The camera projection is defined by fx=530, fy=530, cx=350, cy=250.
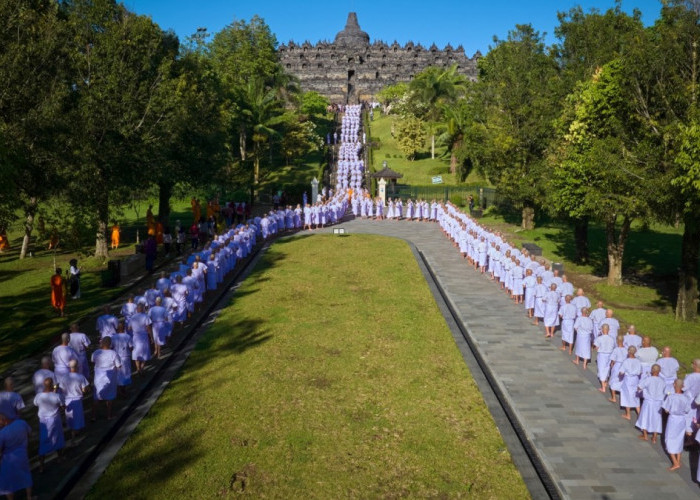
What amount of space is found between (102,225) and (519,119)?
2203 cm

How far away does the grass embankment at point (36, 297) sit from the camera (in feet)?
46.0

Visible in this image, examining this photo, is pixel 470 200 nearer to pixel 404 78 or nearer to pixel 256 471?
pixel 256 471

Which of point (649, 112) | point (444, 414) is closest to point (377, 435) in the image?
point (444, 414)

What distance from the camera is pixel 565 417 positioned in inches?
390

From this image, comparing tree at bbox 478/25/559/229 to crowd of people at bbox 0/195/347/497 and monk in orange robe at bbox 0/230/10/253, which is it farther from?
monk in orange robe at bbox 0/230/10/253

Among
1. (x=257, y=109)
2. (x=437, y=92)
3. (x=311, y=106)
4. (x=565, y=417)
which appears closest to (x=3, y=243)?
(x=257, y=109)

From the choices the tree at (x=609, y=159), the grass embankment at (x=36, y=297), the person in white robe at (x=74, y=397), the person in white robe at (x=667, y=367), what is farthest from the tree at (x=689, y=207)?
the grass embankment at (x=36, y=297)

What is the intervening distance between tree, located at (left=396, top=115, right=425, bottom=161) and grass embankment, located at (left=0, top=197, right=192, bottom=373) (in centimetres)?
3489

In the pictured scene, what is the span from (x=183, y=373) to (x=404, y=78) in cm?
10647

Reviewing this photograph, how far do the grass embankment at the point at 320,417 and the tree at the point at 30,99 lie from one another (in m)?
6.92

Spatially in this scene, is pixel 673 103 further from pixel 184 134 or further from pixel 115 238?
pixel 115 238

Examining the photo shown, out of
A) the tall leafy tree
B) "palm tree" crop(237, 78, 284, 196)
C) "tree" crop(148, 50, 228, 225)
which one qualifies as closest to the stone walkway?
the tall leafy tree

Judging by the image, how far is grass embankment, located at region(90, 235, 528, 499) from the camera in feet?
26.2

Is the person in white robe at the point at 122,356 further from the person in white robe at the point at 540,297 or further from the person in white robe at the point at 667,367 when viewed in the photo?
the person in white robe at the point at 540,297
